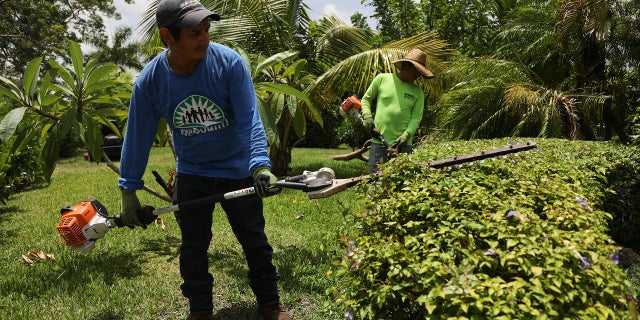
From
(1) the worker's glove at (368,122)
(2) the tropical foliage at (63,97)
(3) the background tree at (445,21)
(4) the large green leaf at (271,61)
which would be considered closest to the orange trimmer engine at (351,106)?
(1) the worker's glove at (368,122)


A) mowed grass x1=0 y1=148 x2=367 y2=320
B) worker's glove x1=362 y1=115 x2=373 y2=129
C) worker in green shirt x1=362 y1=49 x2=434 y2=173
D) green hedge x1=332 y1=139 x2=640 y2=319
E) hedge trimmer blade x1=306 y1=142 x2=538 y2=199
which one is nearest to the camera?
green hedge x1=332 y1=139 x2=640 y2=319

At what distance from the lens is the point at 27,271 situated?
3916 millimetres

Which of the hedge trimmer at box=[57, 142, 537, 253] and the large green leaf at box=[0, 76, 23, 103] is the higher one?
the large green leaf at box=[0, 76, 23, 103]

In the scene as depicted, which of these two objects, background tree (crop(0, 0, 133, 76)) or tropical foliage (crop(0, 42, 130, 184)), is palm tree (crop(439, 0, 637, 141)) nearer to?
tropical foliage (crop(0, 42, 130, 184))

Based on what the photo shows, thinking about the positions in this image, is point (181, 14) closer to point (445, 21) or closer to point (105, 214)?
point (105, 214)

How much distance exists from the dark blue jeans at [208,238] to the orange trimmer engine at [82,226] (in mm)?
455

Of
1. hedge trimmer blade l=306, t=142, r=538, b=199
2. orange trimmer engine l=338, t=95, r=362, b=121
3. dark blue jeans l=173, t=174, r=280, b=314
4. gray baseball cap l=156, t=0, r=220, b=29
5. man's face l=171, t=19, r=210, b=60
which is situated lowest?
dark blue jeans l=173, t=174, r=280, b=314

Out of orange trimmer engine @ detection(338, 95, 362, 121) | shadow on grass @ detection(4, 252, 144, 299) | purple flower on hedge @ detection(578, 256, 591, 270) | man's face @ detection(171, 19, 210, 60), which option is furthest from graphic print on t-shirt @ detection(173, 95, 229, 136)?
orange trimmer engine @ detection(338, 95, 362, 121)

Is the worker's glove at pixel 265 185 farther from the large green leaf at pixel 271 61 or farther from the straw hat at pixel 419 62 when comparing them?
the straw hat at pixel 419 62

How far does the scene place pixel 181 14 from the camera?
235cm

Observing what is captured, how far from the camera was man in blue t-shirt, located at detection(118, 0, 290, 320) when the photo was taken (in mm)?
2457

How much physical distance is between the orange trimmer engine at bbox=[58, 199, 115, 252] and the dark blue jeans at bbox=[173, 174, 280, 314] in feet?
1.49

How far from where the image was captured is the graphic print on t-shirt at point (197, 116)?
2.62 m

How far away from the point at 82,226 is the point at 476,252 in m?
2.21
